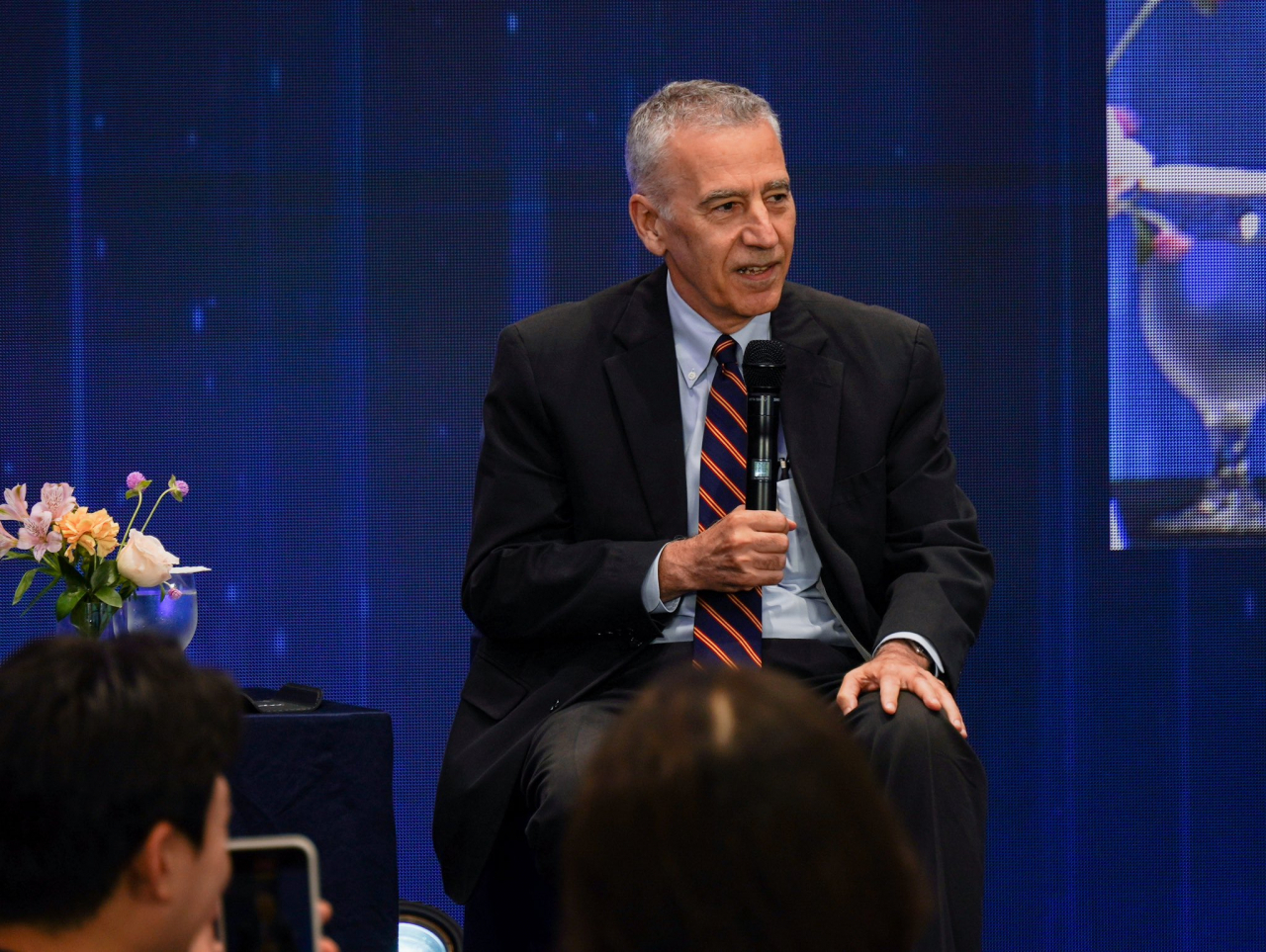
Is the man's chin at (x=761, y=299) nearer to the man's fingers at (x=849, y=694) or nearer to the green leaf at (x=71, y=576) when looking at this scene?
the man's fingers at (x=849, y=694)

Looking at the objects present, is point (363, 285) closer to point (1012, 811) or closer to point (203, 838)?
point (1012, 811)

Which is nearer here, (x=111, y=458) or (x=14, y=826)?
(x=14, y=826)

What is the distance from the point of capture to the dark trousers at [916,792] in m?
1.85

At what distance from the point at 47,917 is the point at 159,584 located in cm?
132

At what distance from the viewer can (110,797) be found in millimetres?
1023

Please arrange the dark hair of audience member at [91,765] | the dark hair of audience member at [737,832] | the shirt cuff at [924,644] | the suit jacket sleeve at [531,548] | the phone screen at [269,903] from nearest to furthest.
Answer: the dark hair of audience member at [737,832]
the dark hair of audience member at [91,765]
the phone screen at [269,903]
the shirt cuff at [924,644]
the suit jacket sleeve at [531,548]

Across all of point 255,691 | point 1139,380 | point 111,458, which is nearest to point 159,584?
point 255,691

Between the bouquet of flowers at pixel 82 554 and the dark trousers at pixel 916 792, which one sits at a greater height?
the bouquet of flowers at pixel 82 554

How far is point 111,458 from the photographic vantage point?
325 centimetres

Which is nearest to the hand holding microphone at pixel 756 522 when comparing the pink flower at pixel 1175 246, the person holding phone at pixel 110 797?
the person holding phone at pixel 110 797

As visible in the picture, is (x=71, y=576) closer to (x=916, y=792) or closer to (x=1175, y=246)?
(x=916, y=792)

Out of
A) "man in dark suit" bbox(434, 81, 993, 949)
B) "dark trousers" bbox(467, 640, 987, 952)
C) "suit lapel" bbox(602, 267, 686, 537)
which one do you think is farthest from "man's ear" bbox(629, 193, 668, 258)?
"dark trousers" bbox(467, 640, 987, 952)

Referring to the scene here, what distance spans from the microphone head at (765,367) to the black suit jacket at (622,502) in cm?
24

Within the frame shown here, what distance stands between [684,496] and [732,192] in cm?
51
